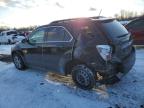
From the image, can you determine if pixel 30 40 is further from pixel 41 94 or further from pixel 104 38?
pixel 104 38

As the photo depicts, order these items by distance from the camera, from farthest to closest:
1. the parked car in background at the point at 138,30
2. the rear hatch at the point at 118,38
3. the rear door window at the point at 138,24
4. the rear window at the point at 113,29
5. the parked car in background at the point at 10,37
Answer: the parked car in background at the point at 10,37 → the rear door window at the point at 138,24 → the parked car in background at the point at 138,30 → the rear window at the point at 113,29 → the rear hatch at the point at 118,38

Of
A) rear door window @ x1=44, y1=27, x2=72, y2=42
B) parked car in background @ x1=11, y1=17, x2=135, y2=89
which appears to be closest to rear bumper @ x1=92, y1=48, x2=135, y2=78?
parked car in background @ x1=11, y1=17, x2=135, y2=89

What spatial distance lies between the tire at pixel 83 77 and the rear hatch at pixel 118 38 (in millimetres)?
845

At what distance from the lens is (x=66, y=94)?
5.77 metres

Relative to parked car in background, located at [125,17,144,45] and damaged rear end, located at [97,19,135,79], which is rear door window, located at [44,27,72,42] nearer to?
damaged rear end, located at [97,19,135,79]

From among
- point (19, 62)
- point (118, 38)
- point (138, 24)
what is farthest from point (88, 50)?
point (138, 24)

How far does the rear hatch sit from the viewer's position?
211 inches

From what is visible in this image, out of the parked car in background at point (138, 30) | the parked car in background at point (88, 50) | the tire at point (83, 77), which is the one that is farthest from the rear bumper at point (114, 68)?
the parked car in background at point (138, 30)

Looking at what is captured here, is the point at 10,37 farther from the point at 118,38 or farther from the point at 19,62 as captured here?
the point at 118,38

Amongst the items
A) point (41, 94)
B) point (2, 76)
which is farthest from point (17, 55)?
point (41, 94)

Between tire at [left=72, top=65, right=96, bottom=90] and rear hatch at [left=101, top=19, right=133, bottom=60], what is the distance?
2.77 feet

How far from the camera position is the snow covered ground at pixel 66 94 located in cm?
511

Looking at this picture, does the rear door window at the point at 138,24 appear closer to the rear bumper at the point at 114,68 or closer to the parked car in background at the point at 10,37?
Answer: the rear bumper at the point at 114,68

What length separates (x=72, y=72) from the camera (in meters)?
6.00
